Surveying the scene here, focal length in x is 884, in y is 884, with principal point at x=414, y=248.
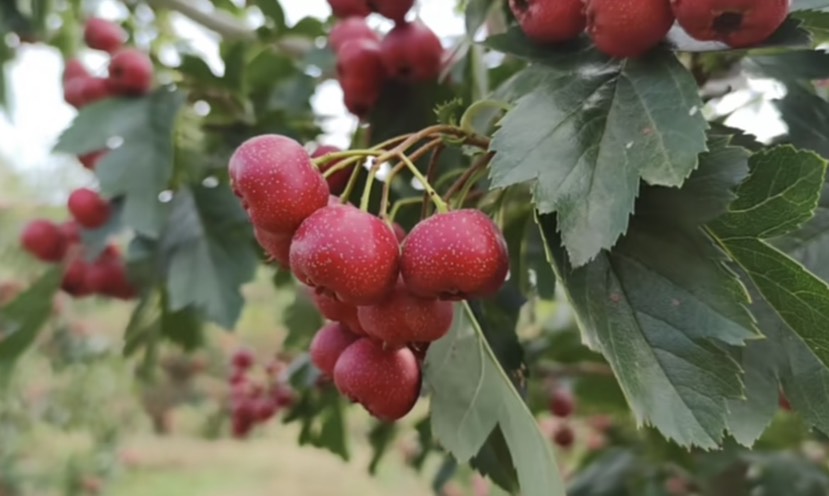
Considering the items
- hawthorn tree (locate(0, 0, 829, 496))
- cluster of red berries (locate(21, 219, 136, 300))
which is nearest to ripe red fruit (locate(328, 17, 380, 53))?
hawthorn tree (locate(0, 0, 829, 496))

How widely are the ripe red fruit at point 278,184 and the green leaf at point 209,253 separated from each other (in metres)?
0.39

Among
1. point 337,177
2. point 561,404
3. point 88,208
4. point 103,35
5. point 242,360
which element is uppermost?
point 337,177

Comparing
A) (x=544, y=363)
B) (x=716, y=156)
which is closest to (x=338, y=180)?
(x=716, y=156)

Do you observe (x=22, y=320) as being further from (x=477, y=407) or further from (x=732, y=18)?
(x=732, y=18)

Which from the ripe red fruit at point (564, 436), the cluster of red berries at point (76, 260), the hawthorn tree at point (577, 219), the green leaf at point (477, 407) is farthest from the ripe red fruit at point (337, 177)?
the ripe red fruit at point (564, 436)

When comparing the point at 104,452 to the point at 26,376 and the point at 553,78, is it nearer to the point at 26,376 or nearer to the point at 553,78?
the point at 26,376

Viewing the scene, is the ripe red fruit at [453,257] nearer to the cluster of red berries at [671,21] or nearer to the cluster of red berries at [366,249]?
the cluster of red berries at [366,249]

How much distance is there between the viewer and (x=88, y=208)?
991 millimetres

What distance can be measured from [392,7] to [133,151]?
0.35 metres

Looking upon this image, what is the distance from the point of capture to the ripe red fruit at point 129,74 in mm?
938

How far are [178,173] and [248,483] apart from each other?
425 centimetres

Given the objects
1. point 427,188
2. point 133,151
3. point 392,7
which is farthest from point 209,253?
point 427,188

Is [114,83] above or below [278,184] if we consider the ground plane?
below

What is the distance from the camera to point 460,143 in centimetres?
49
